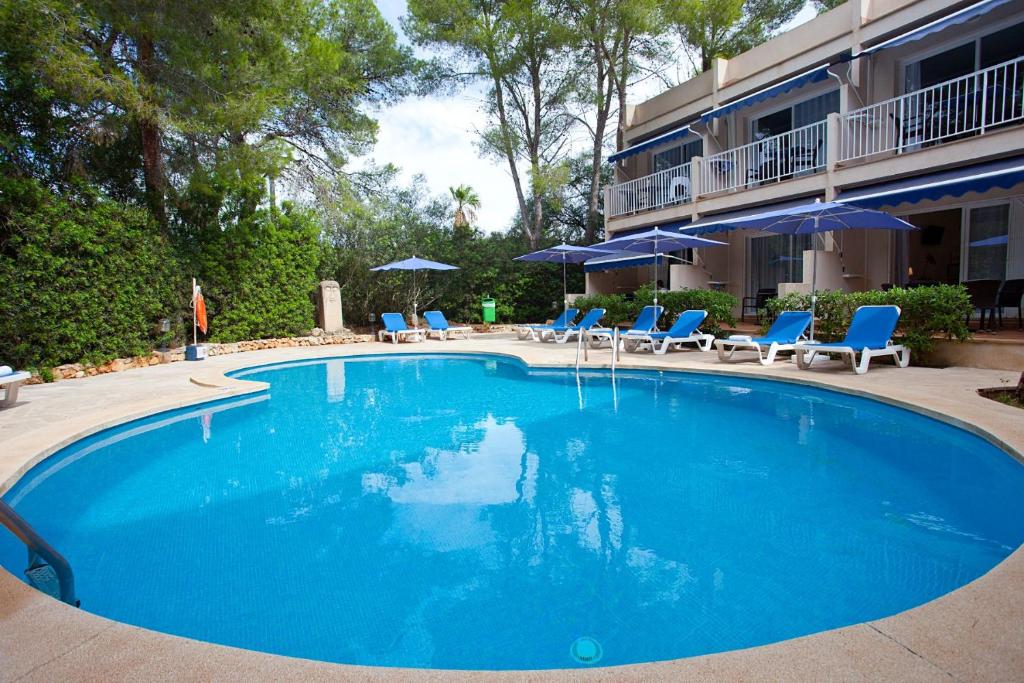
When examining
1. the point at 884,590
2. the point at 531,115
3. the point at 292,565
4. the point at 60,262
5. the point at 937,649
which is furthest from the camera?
the point at 531,115

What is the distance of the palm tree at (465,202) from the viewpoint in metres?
24.3

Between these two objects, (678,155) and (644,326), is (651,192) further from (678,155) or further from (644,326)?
(644,326)

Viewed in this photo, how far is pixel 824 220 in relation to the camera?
1029 cm

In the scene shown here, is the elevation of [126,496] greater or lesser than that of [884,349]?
lesser

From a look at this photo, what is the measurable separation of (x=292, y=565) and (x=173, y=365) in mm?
10993

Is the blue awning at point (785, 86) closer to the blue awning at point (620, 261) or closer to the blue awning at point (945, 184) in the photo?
the blue awning at point (945, 184)

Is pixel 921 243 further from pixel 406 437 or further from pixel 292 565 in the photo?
pixel 292 565

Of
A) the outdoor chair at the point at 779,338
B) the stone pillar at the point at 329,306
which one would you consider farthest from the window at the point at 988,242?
the stone pillar at the point at 329,306

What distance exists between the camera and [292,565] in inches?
146

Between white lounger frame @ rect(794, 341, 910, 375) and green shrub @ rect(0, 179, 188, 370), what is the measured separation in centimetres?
1289

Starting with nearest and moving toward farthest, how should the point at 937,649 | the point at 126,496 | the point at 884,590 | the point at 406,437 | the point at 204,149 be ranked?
the point at 937,649 → the point at 884,590 → the point at 126,496 → the point at 406,437 → the point at 204,149

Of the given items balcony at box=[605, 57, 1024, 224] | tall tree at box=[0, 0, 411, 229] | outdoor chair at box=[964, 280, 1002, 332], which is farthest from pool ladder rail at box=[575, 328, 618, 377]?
tall tree at box=[0, 0, 411, 229]

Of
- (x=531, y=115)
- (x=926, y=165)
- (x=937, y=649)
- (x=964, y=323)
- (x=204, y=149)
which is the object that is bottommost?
(x=937, y=649)

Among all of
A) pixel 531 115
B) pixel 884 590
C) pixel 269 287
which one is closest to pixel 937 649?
pixel 884 590
